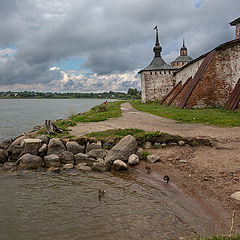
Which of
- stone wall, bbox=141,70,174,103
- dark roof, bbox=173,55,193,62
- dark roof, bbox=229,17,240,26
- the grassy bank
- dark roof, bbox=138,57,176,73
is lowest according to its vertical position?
the grassy bank

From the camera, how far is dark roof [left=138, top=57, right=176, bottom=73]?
36.4m

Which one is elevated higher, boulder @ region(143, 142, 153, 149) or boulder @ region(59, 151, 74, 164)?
boulder @ region(143, 142, 153, 149)

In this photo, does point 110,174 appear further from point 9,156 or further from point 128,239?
point 9,156

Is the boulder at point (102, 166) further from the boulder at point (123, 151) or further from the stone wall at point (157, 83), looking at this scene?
the stone wall at point (157, 83)

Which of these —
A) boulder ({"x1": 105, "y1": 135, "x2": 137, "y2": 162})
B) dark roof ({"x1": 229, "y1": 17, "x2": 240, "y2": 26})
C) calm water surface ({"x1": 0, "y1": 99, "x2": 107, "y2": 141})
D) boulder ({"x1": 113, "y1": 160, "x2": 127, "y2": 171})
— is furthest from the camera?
dark roof ({"x1": 229, "y1": 17, "x2": 240, "y2": 26})

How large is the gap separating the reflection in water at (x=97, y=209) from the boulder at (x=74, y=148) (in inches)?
73.5

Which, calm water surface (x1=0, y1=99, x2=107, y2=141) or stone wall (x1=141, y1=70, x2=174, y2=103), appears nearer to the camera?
calm water surface (x1=0, y1=99, x2=107, y2=141)

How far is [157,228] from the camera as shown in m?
3.88

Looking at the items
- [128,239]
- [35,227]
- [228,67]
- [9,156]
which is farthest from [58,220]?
[228,67]

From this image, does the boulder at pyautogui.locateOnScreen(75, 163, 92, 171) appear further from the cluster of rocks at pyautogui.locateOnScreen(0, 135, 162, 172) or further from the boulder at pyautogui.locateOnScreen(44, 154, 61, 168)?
the boulder at pyautogui.locateOnScreen(44, 154, 61, 168)

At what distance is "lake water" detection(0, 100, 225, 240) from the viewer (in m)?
3.87

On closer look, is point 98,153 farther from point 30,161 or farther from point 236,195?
point 236,195

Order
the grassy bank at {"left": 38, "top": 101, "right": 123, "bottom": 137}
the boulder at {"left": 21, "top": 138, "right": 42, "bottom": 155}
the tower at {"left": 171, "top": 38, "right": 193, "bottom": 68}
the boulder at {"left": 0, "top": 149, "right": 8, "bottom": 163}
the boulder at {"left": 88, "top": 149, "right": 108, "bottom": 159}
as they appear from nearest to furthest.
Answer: the boulder at {"left": 88, "top": 149, "right": 108, "bottom": 159} → the boulder at {"left": 21, "top": 138, "right": 42, "bottom": 155} → the boulder at {"left": 0, "top": 149, "right": 8, "bottom": 163} → the grassy bank at {"left": 38, "top": 101, "right": 123, "bottom": 137} → the tower at {"left": 171, "top": 38, "right": 193, "bottom": 68}

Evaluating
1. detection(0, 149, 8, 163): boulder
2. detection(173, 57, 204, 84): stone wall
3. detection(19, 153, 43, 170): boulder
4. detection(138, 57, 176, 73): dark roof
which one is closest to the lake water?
detection(19, 153, 43, 170): boulder
